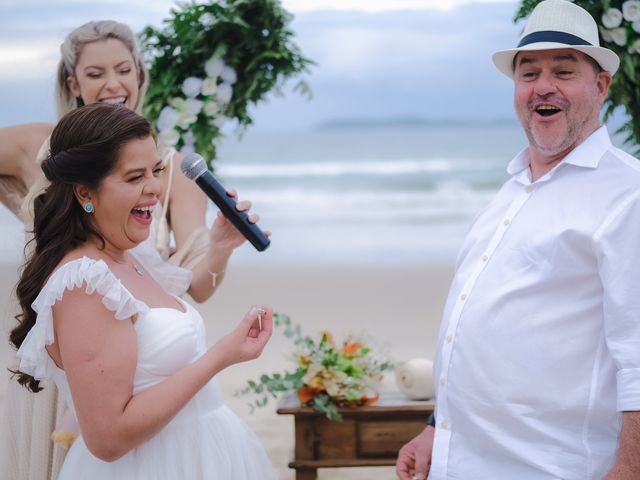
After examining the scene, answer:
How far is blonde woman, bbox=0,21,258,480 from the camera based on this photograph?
3.13 metres

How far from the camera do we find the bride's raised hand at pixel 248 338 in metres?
2.28

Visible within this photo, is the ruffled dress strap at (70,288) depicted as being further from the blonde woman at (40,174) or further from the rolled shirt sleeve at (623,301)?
the rolled shirt sleeve at (623,301)

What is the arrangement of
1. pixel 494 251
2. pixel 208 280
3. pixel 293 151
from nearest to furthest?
pixel 494 251 < pixel 208 280 < pixel 293 151

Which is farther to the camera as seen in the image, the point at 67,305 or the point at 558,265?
the point at 558,265

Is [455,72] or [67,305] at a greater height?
[455,72]

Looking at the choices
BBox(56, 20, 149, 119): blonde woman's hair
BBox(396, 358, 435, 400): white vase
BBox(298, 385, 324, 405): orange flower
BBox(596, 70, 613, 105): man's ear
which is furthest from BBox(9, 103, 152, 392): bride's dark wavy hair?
BBox(396, 358, 435, 400): white vase

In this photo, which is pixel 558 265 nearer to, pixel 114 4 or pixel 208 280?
pixel 208 280

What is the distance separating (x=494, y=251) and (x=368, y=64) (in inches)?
1118

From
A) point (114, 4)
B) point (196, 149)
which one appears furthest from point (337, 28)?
point (196, 149)

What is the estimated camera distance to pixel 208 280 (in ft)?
10.8

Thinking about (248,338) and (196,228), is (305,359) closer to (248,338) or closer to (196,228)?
(196,228)

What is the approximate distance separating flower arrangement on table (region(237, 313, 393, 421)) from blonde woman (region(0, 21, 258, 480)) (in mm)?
960

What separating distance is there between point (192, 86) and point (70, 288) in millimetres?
2689

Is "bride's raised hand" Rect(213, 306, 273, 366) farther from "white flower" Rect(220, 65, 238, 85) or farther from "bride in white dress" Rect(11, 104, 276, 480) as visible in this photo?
"white flower" Rect(220, 65, 238, 85)
